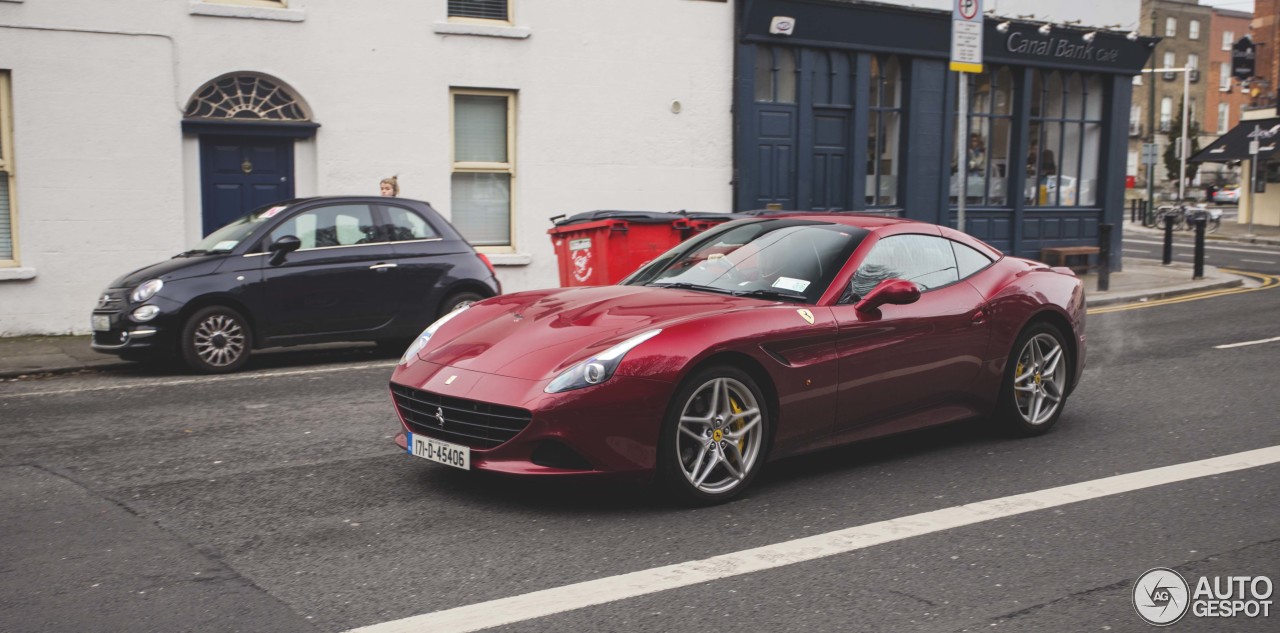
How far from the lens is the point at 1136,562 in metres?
4.95

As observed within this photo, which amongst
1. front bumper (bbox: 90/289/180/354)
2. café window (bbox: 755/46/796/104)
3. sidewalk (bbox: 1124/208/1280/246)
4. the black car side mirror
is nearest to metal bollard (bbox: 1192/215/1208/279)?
café window (bbox: 755/46/796/104)

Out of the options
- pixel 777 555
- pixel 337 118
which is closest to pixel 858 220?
pixel 777 555

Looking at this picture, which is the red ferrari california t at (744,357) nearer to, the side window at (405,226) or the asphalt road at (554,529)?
the asphalt road at (554,529)

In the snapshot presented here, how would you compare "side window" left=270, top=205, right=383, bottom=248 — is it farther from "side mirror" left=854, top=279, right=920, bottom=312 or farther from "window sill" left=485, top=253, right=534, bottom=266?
"side mirror" left=854, top=279, right=920, bottom=312

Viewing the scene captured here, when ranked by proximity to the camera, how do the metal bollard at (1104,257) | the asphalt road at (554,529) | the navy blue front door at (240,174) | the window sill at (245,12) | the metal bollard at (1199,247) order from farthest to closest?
the metal bollard at (1199,247) < the metal bollard at (1104,257) < the navy blue front door at (240,174) < the window sill at (245,12) < the asphalt road at (554,529)

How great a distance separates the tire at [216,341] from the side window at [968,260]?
21.1ft

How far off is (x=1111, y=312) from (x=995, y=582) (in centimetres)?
1217

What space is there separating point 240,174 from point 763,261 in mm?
10165

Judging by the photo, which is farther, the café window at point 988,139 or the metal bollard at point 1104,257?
the café window at point 988,139

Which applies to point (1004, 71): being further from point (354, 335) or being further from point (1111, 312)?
point (354, 335)

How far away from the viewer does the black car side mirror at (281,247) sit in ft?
35.7

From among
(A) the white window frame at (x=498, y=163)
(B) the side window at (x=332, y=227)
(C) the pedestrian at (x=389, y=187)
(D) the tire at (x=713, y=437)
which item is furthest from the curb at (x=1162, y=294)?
(D) the tire at (x=713, y=437)

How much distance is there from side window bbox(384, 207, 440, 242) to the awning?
34.2 meters

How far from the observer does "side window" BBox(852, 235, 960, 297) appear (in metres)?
6.62
